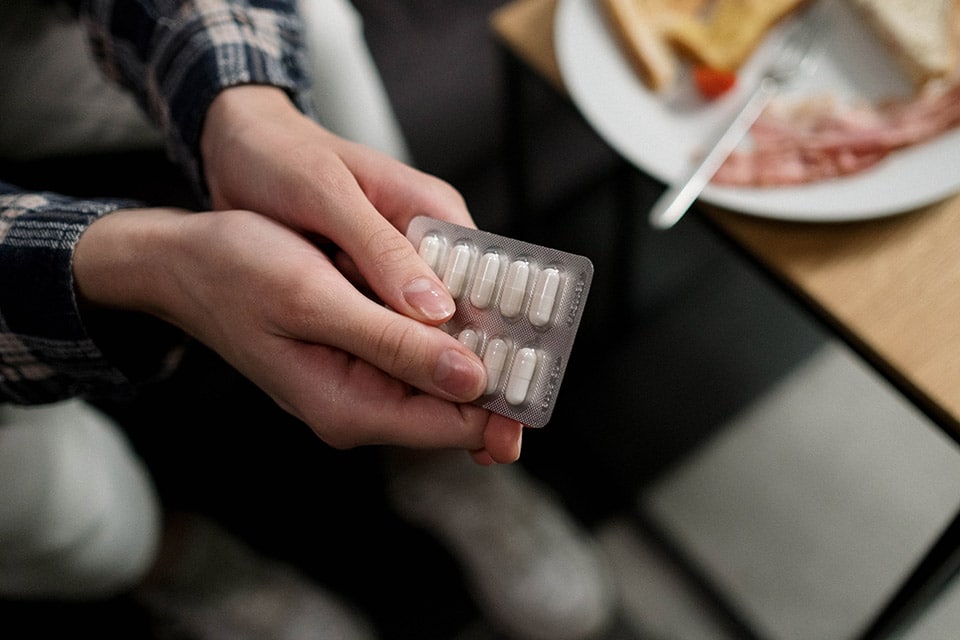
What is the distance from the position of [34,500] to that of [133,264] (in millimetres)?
256

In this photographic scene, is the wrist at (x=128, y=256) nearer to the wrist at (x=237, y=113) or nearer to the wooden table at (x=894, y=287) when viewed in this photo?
the wrist at (x=237, y=113)

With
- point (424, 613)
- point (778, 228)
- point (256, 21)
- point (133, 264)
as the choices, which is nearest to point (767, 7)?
point (778, 228)

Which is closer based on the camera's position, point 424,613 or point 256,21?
point 256,21

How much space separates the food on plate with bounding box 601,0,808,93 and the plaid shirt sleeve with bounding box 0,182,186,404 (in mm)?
418

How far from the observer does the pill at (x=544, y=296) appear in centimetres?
41

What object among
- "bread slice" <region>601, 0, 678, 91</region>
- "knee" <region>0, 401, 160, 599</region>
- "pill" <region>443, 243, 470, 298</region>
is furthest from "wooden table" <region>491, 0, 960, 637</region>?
"knee" <region>0, 401, 160, 599</region>

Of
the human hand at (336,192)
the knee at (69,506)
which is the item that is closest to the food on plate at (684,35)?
the human hand at (336,192)

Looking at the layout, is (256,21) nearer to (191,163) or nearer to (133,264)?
(191,163)

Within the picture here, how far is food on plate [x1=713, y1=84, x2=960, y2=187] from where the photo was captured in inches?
22.2

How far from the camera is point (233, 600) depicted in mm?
827

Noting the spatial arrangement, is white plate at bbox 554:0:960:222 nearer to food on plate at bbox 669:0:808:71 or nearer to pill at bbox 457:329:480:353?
food on plate at bbox 669:0:808:71

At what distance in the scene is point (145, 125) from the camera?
829mm

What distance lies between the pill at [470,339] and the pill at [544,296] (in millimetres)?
34

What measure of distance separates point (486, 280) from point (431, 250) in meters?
0.04
